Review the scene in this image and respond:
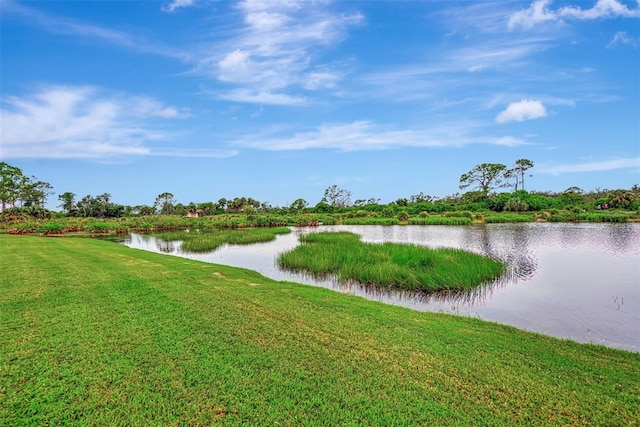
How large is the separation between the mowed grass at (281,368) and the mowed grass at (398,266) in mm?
4120

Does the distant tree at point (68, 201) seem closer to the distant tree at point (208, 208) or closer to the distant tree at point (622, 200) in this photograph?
the distant tree at point (208, 208)

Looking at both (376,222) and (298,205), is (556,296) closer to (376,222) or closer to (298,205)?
(376,222)

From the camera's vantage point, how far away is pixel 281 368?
3650 mm

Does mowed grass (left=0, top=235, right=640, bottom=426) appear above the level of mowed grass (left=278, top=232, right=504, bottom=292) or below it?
above

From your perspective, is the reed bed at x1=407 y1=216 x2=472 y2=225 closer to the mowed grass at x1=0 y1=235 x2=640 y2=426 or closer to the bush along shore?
the bush along shore

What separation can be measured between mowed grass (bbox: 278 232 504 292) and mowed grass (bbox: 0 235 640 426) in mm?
4120

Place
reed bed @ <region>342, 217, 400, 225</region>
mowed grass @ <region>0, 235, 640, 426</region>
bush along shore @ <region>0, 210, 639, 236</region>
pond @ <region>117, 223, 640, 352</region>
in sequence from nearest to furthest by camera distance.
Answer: mowed grass @ <region>0, 235, 640, 426</region>
pond @ <region>117, 223, 640, 352</region>
bush along shore @ <region>0, 210, 639, 236</region>
reed bed @ <region>342, 217, 400, 225</region>

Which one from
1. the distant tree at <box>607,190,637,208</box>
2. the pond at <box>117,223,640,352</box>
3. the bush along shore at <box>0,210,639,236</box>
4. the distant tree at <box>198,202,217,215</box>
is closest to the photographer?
the pond at <box>117,223,640,352</box>

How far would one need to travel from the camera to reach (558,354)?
4.29 metres

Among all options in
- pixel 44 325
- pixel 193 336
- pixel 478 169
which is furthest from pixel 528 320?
pixel 478 169

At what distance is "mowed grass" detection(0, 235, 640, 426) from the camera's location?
2.91 metres

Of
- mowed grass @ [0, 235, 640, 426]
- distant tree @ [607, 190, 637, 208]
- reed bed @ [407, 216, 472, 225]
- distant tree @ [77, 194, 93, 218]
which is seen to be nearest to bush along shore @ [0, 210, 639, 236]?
reed bed @ [407, 216, 472, 225]

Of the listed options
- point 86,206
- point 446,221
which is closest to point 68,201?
point 86,206

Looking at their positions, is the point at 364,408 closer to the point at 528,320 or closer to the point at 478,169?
the point at 528,320
